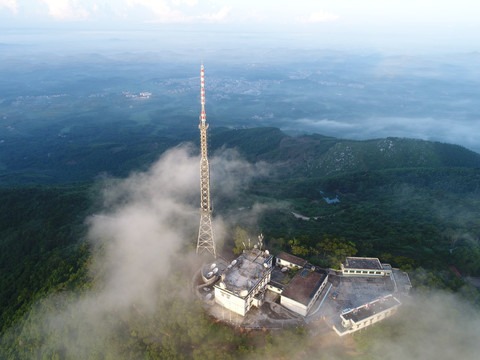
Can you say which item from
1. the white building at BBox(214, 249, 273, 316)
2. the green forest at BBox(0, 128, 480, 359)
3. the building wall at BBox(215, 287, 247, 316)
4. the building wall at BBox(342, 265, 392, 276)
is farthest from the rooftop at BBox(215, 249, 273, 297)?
the building wall at BBox(342, 265, 392, 276)

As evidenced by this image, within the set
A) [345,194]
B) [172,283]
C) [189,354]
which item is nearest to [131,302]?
[172,283]

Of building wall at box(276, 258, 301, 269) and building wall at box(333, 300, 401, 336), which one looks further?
building wall at box(276, 258, 301, 269)

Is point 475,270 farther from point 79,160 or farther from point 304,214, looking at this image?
point 79,160

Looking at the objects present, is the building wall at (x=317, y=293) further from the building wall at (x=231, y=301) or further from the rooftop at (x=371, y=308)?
the building wall at (x=231, y=301)

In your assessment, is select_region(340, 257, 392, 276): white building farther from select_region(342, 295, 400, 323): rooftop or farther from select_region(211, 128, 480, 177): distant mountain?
select_region(211, 128, 480, 177): distant mountain

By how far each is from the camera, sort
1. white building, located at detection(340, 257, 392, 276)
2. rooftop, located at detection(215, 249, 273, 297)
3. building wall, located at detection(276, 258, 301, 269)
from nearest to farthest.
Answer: rooftop, located at detection(215, 249, 273, 297) → white building, located at detection(340, 257, 392, 276) → building wall, located at detection(276, 258, 301, 269)

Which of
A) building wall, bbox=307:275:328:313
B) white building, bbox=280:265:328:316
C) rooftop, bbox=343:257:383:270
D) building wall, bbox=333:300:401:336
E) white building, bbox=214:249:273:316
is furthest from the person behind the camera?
rooftop, bbox=343:257:383:270

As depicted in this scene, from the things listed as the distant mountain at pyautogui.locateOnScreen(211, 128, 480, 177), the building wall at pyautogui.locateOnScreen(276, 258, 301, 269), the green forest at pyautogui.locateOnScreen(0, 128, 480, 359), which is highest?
the building wall at pyautogui.locateOnScreen(276, 258, 301, 269)
